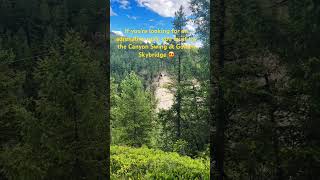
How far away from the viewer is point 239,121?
9.12 metres

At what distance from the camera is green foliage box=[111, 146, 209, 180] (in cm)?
1149

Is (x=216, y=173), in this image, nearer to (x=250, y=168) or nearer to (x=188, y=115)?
(x=250, y=168)

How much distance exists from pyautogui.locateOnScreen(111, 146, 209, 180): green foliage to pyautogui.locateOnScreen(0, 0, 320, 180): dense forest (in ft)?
0.12

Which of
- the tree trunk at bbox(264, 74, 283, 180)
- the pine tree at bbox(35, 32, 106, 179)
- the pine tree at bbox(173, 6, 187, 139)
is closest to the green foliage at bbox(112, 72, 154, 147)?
the pine tree at bbox(173, 6, 187, 139)

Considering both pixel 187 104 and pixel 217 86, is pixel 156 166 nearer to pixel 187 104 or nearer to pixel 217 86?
pixel 187 104

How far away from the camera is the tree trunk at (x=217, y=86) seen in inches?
359

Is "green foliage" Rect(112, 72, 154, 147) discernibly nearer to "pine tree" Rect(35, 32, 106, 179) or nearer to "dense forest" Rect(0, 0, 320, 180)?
"dense forest" Rect(0, 0, 320, 180)

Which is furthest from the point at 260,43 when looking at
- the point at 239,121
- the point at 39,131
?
the point at 39,131

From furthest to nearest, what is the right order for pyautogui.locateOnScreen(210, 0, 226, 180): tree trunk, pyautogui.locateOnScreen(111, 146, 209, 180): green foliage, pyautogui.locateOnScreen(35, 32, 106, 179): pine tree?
pyautogui.locateOnScreen(111, 146, 209, 180): green foliage → pyautogui.locateOnScreen(35, 32, 106, 179): pine tree → pyautogui.locateOnScreen(210, 0, 226, 180): tree trunk

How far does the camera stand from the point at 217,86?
9078 mm

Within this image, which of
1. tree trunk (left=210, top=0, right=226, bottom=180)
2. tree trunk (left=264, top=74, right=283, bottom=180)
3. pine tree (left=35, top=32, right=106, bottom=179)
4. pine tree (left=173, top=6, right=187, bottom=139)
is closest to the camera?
tree trunk (left=264, top=74, right=283, bottom=180)

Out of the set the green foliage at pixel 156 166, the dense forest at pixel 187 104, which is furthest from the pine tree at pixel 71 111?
the green foliage at pixel 156 166

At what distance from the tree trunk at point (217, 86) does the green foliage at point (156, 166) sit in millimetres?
2195

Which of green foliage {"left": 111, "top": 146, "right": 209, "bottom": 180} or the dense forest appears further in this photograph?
green foliage {"left": 111, "top": 146, "right": 209, "bottom": 180}
